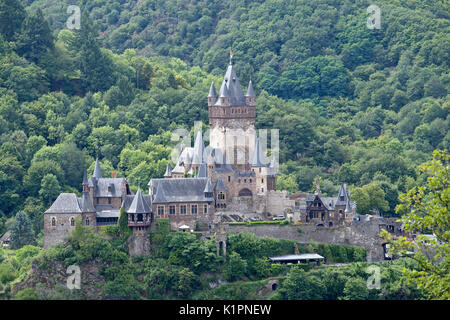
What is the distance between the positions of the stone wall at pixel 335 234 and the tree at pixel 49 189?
70.9 ft

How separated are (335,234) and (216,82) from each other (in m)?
49.9

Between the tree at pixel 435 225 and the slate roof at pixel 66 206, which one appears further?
the slate roof at pixel 66 206

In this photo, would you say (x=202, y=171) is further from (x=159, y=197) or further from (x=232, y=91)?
(x=232, y=91)

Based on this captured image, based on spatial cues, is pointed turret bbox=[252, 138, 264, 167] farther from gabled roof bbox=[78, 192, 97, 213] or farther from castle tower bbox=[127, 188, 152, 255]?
gabled roof bbox=[78, 192, 97, 213]

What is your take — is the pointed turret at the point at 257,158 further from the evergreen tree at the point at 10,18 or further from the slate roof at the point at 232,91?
the evergreen tree at the point at 10,18

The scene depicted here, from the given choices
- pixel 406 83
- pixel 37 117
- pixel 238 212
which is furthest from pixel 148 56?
pixel 238 212

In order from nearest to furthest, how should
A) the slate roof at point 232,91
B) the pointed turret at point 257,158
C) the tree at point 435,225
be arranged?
the tree at point 435,225 → the pointed turret at point 257,158 → the slate roof at point 232,91

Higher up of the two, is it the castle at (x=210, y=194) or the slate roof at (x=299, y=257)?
the castle at (x=210, y=194)

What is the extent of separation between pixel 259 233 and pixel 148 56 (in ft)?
256

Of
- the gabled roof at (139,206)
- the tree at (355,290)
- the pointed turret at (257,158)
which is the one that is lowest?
the tree at (355,290)

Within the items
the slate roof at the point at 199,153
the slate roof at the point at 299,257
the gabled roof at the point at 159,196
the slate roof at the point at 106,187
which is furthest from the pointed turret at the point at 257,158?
the slate roof at the point at 106,187

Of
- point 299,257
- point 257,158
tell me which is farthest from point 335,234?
point 257,158

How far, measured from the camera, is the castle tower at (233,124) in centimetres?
8800

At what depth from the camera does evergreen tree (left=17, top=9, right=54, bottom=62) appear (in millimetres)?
118812
